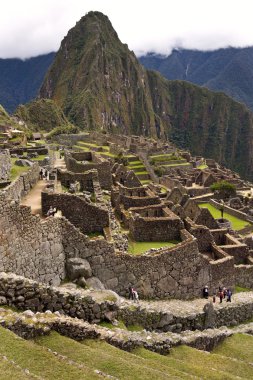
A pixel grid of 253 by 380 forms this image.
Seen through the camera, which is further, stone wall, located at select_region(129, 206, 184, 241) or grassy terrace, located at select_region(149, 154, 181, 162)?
grassy terrace, located at select_region(149, 154, 181, 162)

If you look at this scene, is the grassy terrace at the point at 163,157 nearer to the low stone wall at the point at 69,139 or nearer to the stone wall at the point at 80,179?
the low stone wall at the point at 69,139

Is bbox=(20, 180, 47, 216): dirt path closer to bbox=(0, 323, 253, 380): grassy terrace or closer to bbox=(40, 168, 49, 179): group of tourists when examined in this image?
bbox=(40, 168, 49, 179): group of tourists

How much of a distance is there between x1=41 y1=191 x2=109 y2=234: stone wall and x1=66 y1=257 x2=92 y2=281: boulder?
10.3 feet

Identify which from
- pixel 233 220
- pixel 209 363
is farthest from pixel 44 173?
pixel 233 220

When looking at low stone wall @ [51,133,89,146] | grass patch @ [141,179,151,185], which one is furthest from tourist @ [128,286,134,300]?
low stone wall @ [51,133,89,146]

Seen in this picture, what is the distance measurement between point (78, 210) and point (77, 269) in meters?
3.79

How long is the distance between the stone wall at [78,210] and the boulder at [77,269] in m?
3.15

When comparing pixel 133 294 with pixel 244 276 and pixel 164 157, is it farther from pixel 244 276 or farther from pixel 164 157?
pixel 164 157

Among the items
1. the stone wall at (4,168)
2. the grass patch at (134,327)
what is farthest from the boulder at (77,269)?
the stone wall at (4,168)

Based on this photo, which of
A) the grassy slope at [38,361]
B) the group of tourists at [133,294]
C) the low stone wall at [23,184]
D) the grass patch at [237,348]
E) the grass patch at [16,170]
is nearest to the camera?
the grassy slope at [38,361]

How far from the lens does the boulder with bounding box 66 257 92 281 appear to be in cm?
1596

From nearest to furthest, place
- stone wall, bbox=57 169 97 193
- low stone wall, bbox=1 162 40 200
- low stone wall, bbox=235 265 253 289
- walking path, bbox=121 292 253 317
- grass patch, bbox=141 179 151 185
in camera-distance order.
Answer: walking path, bbox=121 292 253 317 < low stone wall, bbox=1 162 40 200 < low stone wall, bbox=235 265 253 289 < stone wall, bbox=57 169 97 193 < grass patch, bbox=141 179 151 185

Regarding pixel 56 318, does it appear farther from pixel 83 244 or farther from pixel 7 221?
pixel 83 244

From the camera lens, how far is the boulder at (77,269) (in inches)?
628
